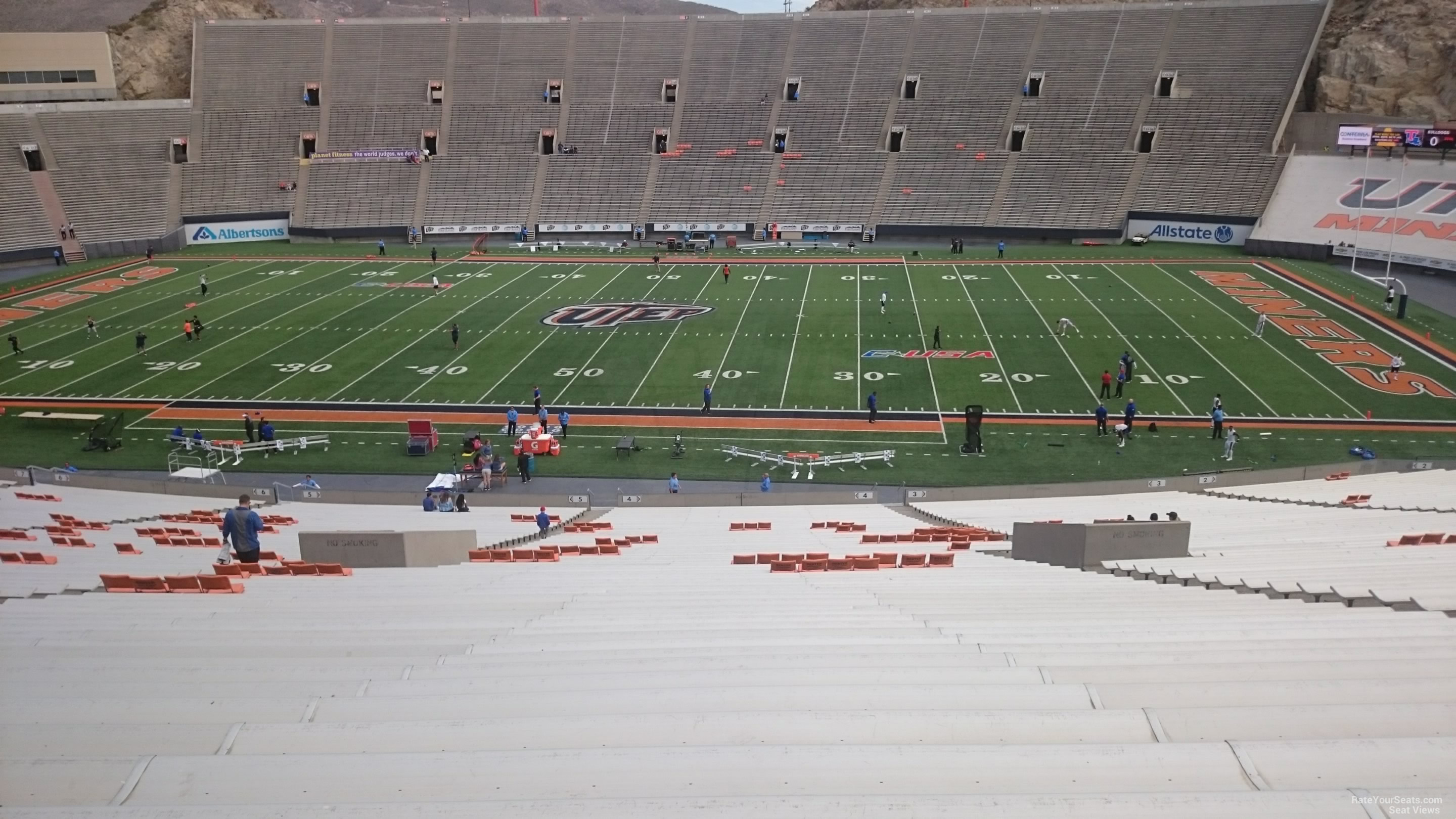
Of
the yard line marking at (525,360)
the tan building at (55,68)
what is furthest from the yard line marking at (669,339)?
the tan building at (55,68)

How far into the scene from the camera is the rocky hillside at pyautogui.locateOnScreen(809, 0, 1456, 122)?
5175 cm

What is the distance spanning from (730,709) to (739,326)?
100 ft

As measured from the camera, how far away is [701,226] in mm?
52469

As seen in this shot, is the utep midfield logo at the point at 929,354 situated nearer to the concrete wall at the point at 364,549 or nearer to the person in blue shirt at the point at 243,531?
the concrete wall at the point at 364,549

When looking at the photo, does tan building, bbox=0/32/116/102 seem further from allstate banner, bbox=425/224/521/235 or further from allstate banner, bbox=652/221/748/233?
allstate banner, bbox=652/221/748/233

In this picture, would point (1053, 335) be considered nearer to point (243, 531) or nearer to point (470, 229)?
point (243, 531)

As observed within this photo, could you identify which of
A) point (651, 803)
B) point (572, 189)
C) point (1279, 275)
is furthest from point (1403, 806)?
point (572, 189)

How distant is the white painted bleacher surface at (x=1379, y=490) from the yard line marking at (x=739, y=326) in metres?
14.1

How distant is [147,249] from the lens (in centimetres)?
5009

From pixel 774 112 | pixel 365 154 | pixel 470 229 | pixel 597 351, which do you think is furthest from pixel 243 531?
pixel 365 154

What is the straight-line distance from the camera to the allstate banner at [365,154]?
5703 centimetres

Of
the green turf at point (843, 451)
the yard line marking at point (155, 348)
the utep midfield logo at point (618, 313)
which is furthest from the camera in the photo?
the utep midfield logo at point (618, 313)

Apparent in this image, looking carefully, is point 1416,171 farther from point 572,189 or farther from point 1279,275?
point 572,189

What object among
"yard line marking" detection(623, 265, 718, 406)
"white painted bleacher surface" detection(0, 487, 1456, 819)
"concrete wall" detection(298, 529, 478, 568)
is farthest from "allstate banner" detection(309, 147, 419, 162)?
"white painted bleacher surface" detection(0, 487, 1456, 819)
